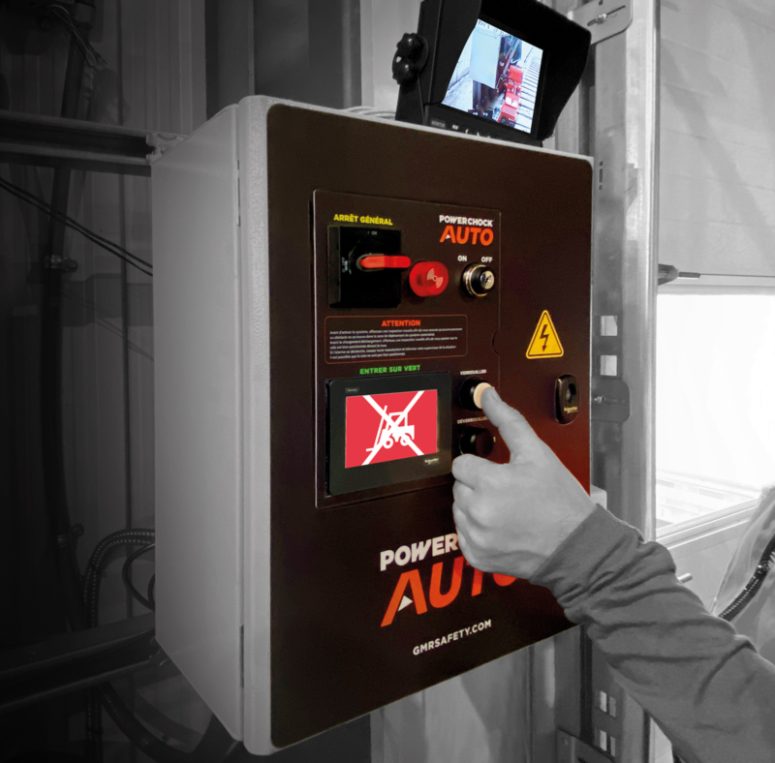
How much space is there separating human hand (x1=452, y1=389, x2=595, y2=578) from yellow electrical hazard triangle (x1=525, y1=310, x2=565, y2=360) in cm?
15

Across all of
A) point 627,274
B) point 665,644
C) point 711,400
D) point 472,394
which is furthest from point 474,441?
point 711,400

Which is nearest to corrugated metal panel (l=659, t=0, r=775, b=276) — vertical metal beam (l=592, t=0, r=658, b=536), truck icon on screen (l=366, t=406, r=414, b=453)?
vertical metal beam (l=592, t=0, r=658, b=536)

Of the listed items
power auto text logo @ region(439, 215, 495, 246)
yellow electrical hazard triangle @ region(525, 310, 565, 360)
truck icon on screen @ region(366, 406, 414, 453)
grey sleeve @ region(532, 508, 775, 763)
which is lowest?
grey sleeve @ region(532, 508, 775, 763)

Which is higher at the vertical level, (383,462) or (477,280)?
(477,280)

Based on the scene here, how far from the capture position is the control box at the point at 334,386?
27.2 inches

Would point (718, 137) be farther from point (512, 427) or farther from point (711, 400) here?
point (512, 427)

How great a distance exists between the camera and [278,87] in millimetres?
1252

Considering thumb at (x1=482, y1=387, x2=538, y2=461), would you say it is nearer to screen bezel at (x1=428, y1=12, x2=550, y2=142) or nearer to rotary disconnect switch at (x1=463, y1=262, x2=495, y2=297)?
rotary disconnect switch at (x1=463, y1=262, x2=495, y2=297)

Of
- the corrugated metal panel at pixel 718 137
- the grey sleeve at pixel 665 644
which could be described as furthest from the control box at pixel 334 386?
the corrugated metal panel at pixel 718 137

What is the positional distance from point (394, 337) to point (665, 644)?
1.48ft

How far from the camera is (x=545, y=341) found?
0.94 meters

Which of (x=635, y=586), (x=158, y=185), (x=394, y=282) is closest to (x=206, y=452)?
(x=394, y=282)

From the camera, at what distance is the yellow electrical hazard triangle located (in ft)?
3.02

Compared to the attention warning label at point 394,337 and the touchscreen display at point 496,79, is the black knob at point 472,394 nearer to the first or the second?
the attention warning label at point 394,337
